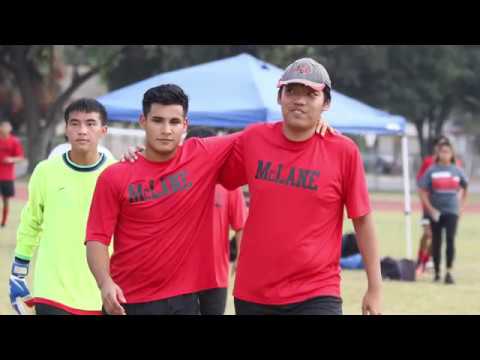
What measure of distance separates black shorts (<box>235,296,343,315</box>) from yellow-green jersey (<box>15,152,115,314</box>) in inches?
53.0

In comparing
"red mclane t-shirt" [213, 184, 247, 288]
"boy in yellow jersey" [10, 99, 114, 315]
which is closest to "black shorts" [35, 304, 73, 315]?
"boy in yellow jersey" [10, 99, 114, 315]

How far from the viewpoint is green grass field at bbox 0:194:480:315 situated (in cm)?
1246

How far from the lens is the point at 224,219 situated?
27.6ft

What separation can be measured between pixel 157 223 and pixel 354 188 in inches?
40.9

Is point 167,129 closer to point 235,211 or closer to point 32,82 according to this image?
point 235,211

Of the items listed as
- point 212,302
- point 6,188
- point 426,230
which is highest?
point 212,302

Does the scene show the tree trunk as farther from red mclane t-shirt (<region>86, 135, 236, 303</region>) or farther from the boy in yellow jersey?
red mclane t-shirt (<region>86, 135, 236, 303</region>)

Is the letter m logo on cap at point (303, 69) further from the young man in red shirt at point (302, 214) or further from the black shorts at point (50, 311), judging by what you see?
the black shorts at point (50, 311)

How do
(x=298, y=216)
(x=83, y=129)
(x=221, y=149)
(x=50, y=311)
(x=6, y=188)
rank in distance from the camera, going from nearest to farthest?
(x=298, y=216)
(x=221, y=149)
(x=50, y=311)
(x=83, y=129)
(x=6, y=188)

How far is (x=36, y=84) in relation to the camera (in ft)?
176

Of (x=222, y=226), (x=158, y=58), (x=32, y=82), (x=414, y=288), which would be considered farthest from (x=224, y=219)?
(x=32, y=82)

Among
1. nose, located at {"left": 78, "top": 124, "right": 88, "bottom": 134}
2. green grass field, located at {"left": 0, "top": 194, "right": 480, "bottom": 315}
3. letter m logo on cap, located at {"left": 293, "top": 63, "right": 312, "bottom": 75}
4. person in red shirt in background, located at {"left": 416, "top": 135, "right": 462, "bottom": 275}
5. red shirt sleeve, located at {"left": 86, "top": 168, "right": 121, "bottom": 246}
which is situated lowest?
green grass field, located at {"left": 0, "top": 194, "right": 480, "bottom": 315}

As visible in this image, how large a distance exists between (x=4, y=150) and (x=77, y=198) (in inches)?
608
